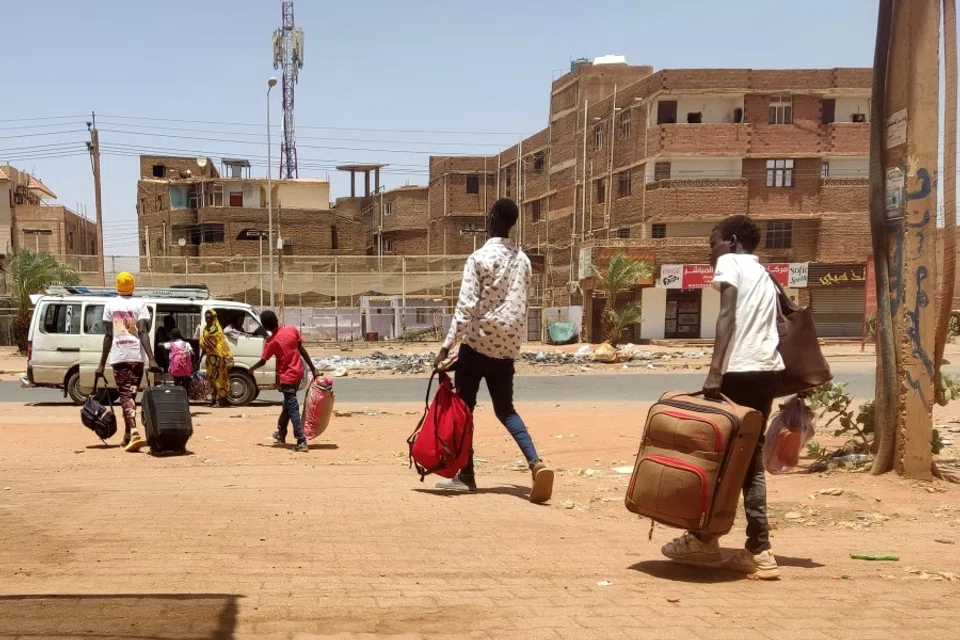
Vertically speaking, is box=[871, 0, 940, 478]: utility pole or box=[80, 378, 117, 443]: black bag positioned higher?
box=[871, 0, 940, 478]: utility pole

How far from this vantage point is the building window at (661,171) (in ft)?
144

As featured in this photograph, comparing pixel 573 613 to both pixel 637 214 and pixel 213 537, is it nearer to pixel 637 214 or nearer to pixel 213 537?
pixel 213 537

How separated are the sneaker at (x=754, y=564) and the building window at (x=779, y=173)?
42750 millimetres

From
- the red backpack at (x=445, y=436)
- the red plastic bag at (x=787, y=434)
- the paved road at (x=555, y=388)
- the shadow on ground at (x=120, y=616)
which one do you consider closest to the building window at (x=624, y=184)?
the paved road at (x=555, y=388)

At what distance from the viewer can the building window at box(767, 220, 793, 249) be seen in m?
44.3

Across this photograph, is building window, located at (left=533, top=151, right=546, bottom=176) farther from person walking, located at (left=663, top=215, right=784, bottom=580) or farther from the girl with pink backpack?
person walking, located at (left=663, top=215, right=784, bottom=580)

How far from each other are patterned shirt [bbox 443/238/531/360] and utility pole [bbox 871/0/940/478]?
307 centimetres

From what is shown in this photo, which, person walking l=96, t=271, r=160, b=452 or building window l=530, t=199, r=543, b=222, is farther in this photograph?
building window l=530, t=199, r=543, b=222

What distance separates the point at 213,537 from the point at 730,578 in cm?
282

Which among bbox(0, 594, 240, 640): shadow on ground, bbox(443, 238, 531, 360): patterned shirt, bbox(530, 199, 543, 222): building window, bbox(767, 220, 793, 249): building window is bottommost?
bbox(0, 594, 240, 640): shadow on ground

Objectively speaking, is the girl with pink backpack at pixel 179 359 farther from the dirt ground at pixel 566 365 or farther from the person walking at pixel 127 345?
the dirt ground at pixel 566 365

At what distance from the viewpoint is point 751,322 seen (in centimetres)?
438

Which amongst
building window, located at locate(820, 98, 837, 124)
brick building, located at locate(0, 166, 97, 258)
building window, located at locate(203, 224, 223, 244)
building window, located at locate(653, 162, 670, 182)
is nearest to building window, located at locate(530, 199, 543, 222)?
building window, located at locate(653, 162, 670, 182)

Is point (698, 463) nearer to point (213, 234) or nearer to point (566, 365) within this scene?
point (566, 365)
